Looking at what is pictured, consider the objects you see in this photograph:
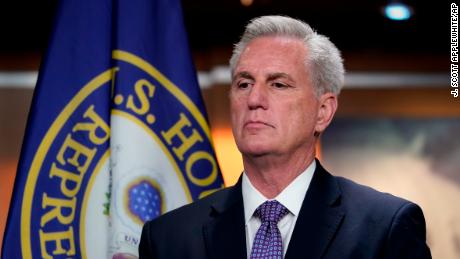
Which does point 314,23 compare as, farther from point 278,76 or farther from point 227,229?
point 227,229

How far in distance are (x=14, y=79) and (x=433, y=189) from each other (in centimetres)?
198

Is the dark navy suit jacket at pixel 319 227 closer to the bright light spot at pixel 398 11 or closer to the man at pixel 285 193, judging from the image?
the man at pixel 285 193

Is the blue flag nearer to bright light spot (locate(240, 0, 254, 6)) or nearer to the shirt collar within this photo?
the shirt collar

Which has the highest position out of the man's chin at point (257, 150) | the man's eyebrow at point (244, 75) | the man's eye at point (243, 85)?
the man's eyebrow at point (244, 75)

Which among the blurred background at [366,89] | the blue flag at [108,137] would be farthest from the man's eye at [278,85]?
the blurred background at [366,89]

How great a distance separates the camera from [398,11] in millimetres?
3748

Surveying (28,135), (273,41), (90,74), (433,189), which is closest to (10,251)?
(28,135)

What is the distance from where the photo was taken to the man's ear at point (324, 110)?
6.57ft

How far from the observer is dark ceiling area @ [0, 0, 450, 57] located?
146 inches

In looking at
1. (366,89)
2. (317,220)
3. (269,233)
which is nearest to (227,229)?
(269,233)

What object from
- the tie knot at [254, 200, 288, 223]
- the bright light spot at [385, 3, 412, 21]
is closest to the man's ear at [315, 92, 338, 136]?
the tie knot at [254, 200, 288, 223]

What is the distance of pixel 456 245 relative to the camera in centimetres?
371

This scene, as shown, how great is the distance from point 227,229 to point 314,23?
208 cm

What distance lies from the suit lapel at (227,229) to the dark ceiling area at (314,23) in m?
1.85
